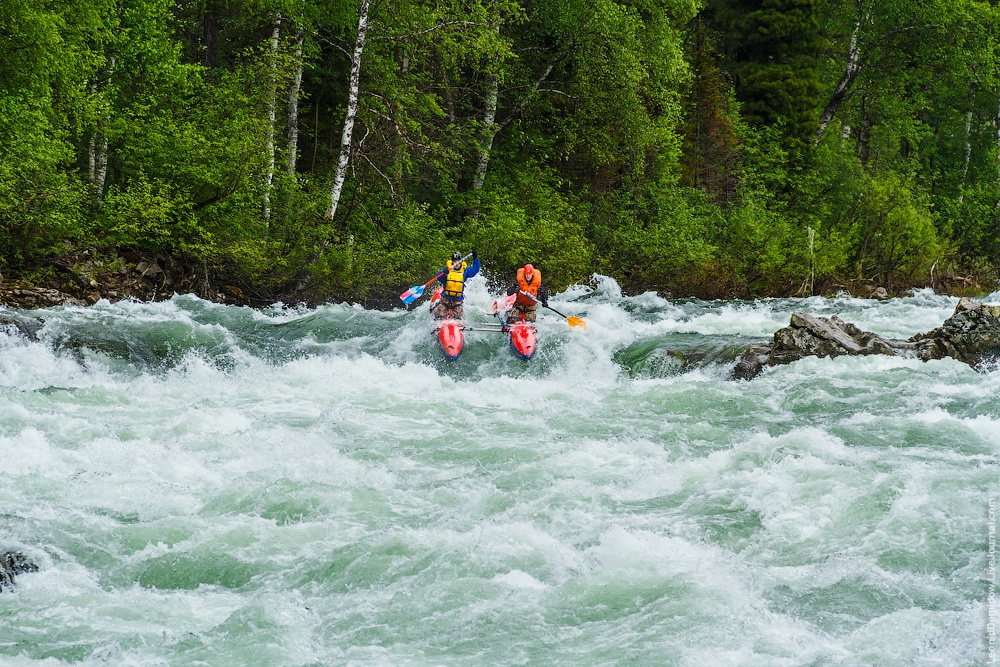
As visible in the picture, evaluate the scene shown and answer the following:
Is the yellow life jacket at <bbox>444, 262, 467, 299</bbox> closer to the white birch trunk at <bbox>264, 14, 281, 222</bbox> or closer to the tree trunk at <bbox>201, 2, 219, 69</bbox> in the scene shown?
the white birch trunk at <bbox>264, 14, 281, 222</bbox>

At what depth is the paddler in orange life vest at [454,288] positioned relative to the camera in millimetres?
13094

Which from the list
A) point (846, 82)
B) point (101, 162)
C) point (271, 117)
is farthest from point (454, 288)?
point (846, 82)

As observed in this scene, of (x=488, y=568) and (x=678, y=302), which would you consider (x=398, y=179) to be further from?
(x=488, y=568)

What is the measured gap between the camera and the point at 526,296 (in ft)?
43.1

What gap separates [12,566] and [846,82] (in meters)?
24.3

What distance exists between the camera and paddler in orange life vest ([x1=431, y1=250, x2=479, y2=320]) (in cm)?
1309

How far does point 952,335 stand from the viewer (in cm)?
1098

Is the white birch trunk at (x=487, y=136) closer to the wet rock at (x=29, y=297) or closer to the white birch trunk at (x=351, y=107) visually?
the white birch trunk at (x=351, y=107)

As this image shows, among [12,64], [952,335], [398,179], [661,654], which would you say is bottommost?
[661,654]

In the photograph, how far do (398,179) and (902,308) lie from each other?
921cm

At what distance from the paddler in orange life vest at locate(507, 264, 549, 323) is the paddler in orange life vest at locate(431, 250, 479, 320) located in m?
0.68

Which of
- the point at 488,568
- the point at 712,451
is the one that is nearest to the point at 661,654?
the point at 488,568

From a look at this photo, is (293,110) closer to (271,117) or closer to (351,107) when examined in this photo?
(271,117)

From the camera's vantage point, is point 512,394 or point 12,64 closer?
point 512,394
